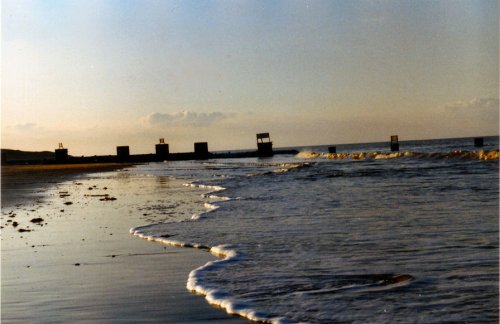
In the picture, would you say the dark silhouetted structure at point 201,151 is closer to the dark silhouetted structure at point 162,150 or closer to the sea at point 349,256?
the dark silhouetted structure at point 162,150

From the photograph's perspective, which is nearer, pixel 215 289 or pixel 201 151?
pixel 215 289

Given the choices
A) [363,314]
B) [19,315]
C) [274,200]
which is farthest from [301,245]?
[274,200]

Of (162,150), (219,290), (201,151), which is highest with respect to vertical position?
(162,150)

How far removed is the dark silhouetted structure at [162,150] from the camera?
315 feet

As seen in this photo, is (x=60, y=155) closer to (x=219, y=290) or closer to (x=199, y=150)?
(x=199, y=150)

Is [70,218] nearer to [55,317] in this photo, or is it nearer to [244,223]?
[244,223]

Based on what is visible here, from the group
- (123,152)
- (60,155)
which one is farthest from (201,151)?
(60,155)

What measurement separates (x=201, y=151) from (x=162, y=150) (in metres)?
5.29

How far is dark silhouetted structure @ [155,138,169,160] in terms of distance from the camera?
95869 mm

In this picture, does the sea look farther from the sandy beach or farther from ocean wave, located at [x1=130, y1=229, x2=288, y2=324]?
the sandy beach

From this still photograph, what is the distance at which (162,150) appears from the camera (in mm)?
97188

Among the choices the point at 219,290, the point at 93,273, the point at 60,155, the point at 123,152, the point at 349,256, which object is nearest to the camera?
the point at 219,290

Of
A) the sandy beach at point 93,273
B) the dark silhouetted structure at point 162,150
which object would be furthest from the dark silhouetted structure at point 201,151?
the sandy beach at point 93,273

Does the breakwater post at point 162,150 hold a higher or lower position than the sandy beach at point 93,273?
higher
